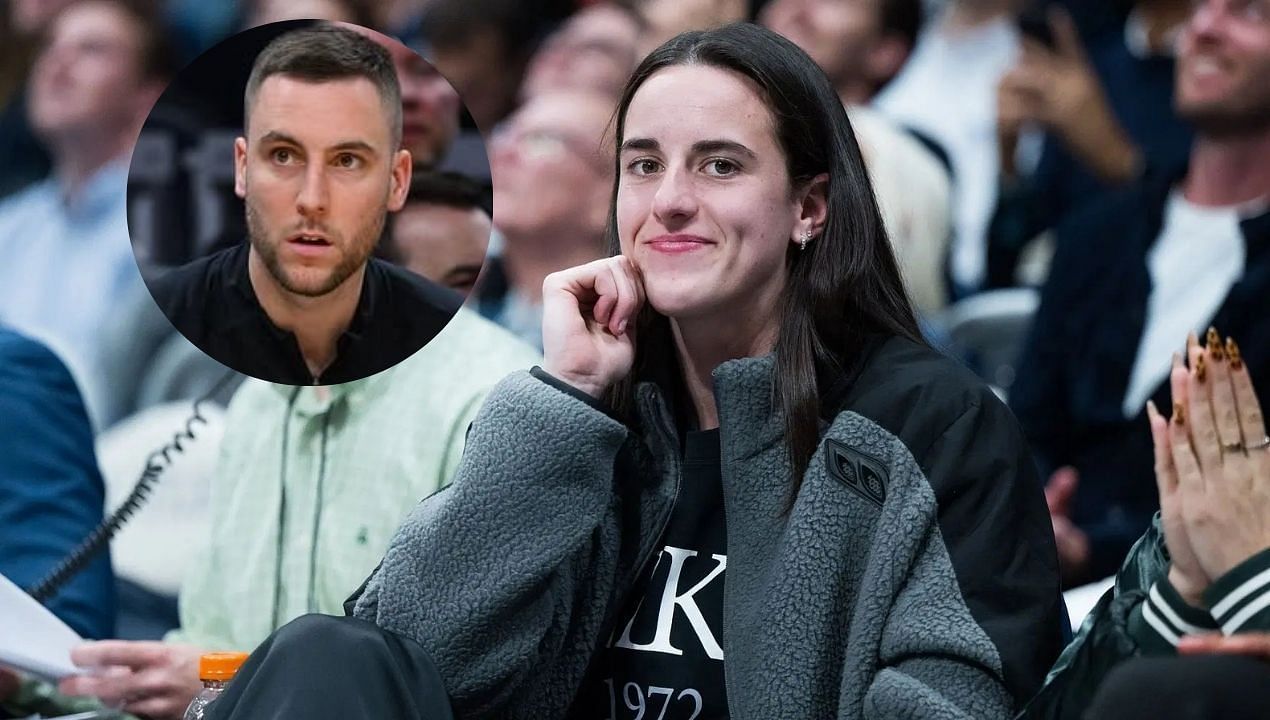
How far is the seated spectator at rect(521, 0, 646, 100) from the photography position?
318 cm

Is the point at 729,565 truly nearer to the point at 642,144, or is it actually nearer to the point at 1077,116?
the point at 642,144

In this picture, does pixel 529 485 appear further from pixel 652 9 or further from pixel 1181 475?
pixel 652 9

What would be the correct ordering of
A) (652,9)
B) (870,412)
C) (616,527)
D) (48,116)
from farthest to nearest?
(48,116)
(652,9)
(616,527)
(870,412)

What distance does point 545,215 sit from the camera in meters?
2.96

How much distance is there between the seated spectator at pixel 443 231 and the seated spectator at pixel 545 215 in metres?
0.96

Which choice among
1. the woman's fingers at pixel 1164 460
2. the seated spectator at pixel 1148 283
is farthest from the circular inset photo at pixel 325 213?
the seated spectator at pixel 1148 283

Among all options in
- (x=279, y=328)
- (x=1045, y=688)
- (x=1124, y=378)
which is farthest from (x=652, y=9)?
(x=1045, y=688)

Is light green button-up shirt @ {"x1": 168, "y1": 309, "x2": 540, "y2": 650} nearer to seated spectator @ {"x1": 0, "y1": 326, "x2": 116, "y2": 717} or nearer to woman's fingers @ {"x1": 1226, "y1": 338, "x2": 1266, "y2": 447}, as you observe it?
seated spectator @ {"x1": 0, "y1": 326, "x2": 116, "y2": 717}

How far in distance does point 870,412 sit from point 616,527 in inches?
11.3

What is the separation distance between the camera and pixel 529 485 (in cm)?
161

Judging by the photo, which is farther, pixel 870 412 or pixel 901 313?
pixel 901 313

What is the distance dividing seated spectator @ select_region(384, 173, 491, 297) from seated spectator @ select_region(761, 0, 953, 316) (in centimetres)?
119

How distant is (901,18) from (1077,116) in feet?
1.31

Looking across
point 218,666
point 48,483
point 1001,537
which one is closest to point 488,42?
point 48,483
